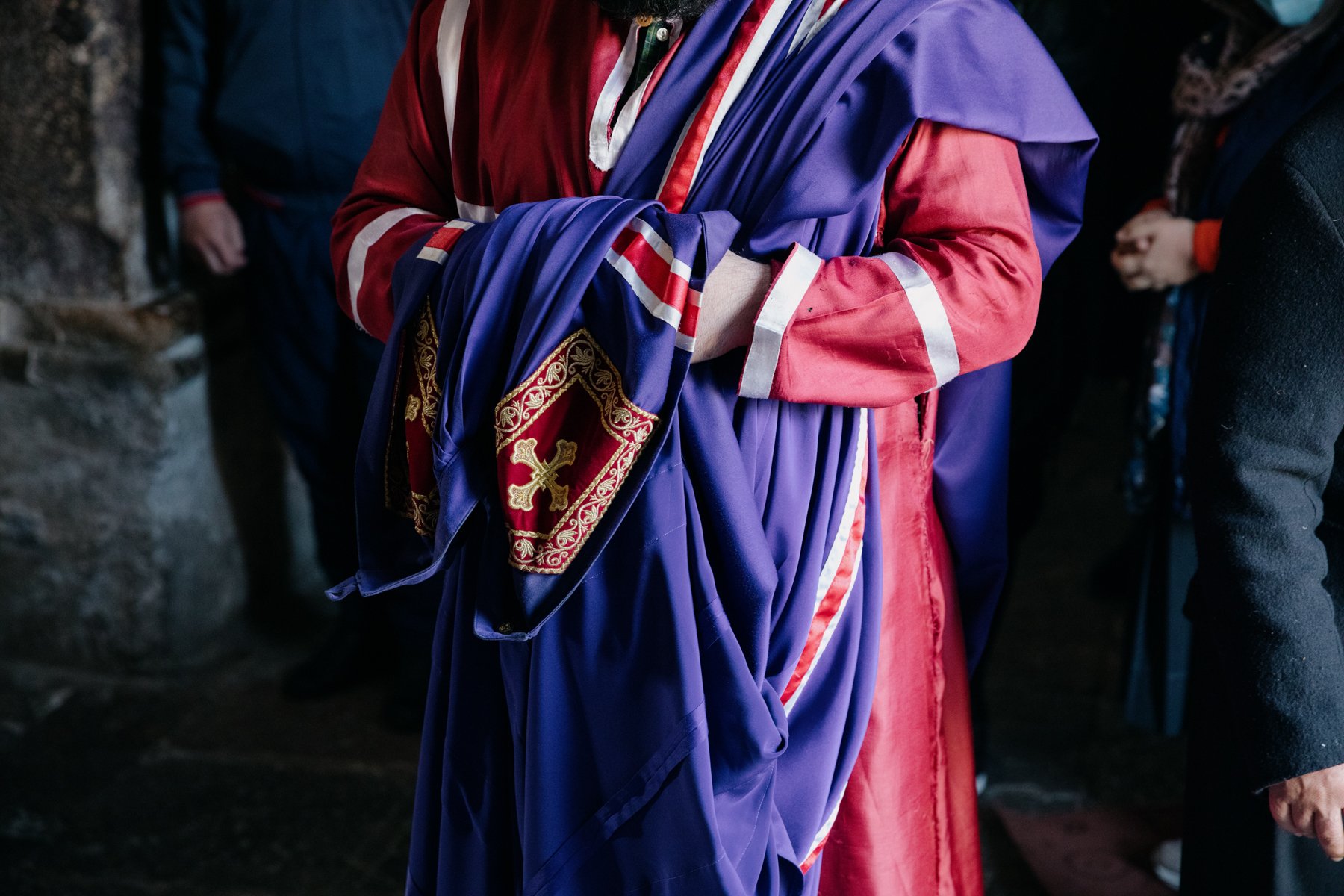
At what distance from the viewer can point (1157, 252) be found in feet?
6.67

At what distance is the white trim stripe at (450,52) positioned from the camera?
1490mm

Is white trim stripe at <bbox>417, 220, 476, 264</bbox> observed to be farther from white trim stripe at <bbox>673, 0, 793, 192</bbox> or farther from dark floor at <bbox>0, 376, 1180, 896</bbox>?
dark floor at <bbox>0, 376, 1180, 896</bbox>

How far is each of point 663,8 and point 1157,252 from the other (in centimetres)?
105

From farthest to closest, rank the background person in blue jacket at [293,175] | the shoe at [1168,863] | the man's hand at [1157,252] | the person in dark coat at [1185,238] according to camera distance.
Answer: the background person in blue jacket at [293,175] < the shoe at [1168,863] < the man's hand at [1157,252] < the person in dark coat at [1185,238]

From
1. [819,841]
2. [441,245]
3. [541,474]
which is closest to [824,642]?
[819,841]

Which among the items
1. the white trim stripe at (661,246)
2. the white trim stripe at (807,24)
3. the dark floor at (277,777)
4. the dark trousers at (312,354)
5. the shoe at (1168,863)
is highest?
the white trim stripe at (807,24)

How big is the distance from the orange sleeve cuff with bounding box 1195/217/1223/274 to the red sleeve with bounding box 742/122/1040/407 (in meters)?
0.74

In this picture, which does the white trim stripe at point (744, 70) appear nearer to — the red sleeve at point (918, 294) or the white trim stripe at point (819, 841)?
the red sleeve at point (918, 294)

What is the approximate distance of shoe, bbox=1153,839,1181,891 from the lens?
219 centimetres

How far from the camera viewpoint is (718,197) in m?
1.32

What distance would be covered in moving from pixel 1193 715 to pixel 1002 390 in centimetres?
44

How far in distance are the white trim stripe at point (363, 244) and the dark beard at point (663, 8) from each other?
13.2 inches

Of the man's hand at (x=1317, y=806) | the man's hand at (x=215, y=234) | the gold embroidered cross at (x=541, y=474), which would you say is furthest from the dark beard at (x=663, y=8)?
the man's hand at (x=215, y=234)

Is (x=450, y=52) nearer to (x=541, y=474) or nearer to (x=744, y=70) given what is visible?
(x=744, y=70)
